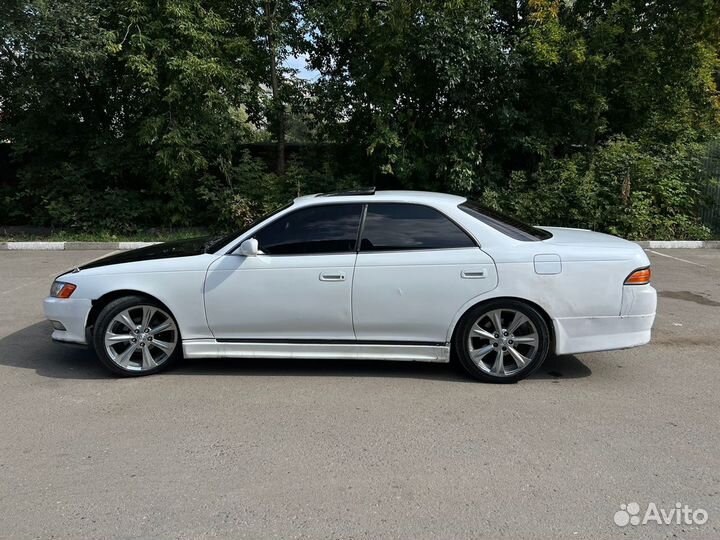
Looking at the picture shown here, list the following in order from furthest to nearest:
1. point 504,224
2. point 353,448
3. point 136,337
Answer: point 504,224 → point 136,337 → point 353,448

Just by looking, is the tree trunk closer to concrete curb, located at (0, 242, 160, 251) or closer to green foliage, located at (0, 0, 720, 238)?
green foliage, located at (0, 0, 720, 238)

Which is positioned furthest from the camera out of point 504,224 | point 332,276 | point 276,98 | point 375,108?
point 276,98

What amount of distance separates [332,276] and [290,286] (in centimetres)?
35

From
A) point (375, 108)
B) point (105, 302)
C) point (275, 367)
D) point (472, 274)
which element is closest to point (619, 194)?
point (375, 108)

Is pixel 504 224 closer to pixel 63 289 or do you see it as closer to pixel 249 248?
pixel 249 248

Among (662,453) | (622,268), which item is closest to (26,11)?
A: (622,268)

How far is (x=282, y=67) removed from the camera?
1443 cm

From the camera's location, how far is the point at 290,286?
4715 mm

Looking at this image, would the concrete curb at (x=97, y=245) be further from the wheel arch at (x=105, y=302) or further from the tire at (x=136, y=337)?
the tire at (x=136, y=337)

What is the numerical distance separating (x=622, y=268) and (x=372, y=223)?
2.01 meters

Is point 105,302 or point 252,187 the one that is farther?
point 252,187

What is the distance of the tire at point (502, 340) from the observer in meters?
4.62

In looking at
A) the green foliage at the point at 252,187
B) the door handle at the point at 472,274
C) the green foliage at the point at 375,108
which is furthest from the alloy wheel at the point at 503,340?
the green foliage at the point at 252,187

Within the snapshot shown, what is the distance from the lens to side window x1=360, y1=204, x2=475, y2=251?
477cm
